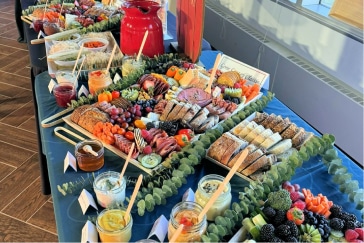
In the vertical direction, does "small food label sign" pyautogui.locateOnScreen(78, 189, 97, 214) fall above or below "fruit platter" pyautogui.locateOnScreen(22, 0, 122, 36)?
below

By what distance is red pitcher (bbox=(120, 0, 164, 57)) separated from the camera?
1.70 metres

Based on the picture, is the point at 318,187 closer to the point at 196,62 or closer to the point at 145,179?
the point at 145,179

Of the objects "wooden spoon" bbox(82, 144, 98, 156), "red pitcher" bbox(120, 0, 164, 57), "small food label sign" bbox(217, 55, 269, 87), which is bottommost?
"wooden spoon" bbox(82, 144, 98, 156)

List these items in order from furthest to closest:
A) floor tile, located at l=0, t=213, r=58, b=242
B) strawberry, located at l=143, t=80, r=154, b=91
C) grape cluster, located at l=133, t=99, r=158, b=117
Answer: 1. floor tile, located at l=0, t=213, r=58, b=242
2. strawberry, located at l=143, t=80, r=154, b=91
3. grape cluster, located at l=133, t=99, r=158, b=117

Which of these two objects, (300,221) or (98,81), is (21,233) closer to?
(98,81)

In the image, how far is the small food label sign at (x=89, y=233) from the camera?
85cm

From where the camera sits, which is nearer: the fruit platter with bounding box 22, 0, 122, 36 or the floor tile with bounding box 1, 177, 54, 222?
the floor tile with bounding box 1, 177, 54, 222

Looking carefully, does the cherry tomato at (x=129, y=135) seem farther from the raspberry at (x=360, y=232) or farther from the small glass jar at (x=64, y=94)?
the raspberry at (x=360, y=232)

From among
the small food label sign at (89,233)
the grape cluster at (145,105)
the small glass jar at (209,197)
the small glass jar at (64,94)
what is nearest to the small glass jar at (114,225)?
the small food label sign at (89,233)

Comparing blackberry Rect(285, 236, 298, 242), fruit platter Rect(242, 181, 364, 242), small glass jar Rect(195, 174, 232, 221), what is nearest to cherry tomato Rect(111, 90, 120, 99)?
small glass jar Rect(195, 174, 232, 221)

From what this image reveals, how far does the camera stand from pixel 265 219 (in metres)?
0.89

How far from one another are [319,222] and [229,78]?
0.78 meters

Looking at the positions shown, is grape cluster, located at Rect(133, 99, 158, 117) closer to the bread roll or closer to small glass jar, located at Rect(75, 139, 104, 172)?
small glass jar, located at Rect(75, 139, 104, 172)

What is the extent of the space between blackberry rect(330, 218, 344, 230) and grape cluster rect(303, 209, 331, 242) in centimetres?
1
